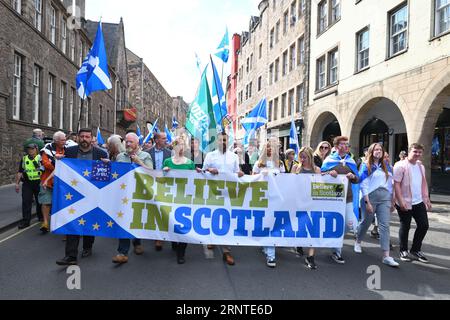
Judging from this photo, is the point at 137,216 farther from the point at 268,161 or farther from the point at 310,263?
the point at 310,263

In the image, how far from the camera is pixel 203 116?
6.80 meters

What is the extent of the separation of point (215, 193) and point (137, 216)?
116 cm

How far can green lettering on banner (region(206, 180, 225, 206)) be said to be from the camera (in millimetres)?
5090

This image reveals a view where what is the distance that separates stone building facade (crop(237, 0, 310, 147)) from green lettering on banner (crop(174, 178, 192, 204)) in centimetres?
1430

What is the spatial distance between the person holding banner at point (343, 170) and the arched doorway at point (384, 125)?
11.1 meters

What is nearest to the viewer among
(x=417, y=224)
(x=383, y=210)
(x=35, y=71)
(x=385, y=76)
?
(x=383, y=210)

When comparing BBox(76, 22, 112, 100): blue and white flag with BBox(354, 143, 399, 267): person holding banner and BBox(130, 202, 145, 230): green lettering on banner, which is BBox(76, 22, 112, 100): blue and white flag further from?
BBox(354, 143, 399, 267): person holding banner

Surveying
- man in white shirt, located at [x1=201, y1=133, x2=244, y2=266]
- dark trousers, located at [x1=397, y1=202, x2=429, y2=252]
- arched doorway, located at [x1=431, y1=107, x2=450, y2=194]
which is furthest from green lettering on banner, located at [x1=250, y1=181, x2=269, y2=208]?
arched doorway, located at [x1=431, y1=107, x2=450, y2=194]

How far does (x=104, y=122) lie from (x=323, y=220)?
31.0 m

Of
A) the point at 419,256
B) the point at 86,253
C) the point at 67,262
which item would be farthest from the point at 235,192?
the point at 419,256
